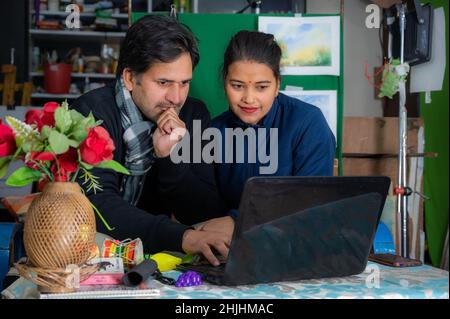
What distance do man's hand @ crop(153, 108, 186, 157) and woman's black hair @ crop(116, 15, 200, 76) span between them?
6.1 inches

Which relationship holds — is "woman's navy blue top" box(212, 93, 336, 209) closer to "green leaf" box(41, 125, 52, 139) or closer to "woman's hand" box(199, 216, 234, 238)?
"woman's hand" box(199, 216, 234, 238)

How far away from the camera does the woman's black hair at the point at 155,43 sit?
173cm

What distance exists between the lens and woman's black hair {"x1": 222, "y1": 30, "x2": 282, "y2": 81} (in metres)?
1.81

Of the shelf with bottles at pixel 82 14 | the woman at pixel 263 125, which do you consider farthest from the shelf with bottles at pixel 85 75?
the woman at pixel 263 125

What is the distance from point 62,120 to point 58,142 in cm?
4

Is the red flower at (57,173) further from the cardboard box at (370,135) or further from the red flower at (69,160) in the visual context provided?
the cardboard box at (370,135)

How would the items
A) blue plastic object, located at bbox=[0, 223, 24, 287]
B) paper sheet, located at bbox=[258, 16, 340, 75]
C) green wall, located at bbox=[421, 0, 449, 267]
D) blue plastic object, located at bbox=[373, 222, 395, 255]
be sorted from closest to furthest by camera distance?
blue plastic object, located at bbox=[0, 223, 24, 287]
blue plastic object, located at bbox=[373, 222, 395, 255]
paper sheet, located at bbox=[258, 16, 340, 75]
green wall, located at bbox=[421, 0, 449, 267]

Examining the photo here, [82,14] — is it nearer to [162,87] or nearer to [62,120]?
[162,87]

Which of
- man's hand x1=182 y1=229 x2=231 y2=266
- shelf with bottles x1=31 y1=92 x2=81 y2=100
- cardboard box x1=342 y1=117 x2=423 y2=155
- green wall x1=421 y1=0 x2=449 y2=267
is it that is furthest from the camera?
shelf with bottles x1=31 y1=92 x2=81 y2=100

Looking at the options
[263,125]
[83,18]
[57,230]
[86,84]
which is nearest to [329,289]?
[57,230]

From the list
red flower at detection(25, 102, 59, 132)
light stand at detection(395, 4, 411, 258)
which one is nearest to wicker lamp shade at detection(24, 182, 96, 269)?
red flower at detection(25, 102, 59, 132)

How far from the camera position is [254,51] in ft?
5.96
